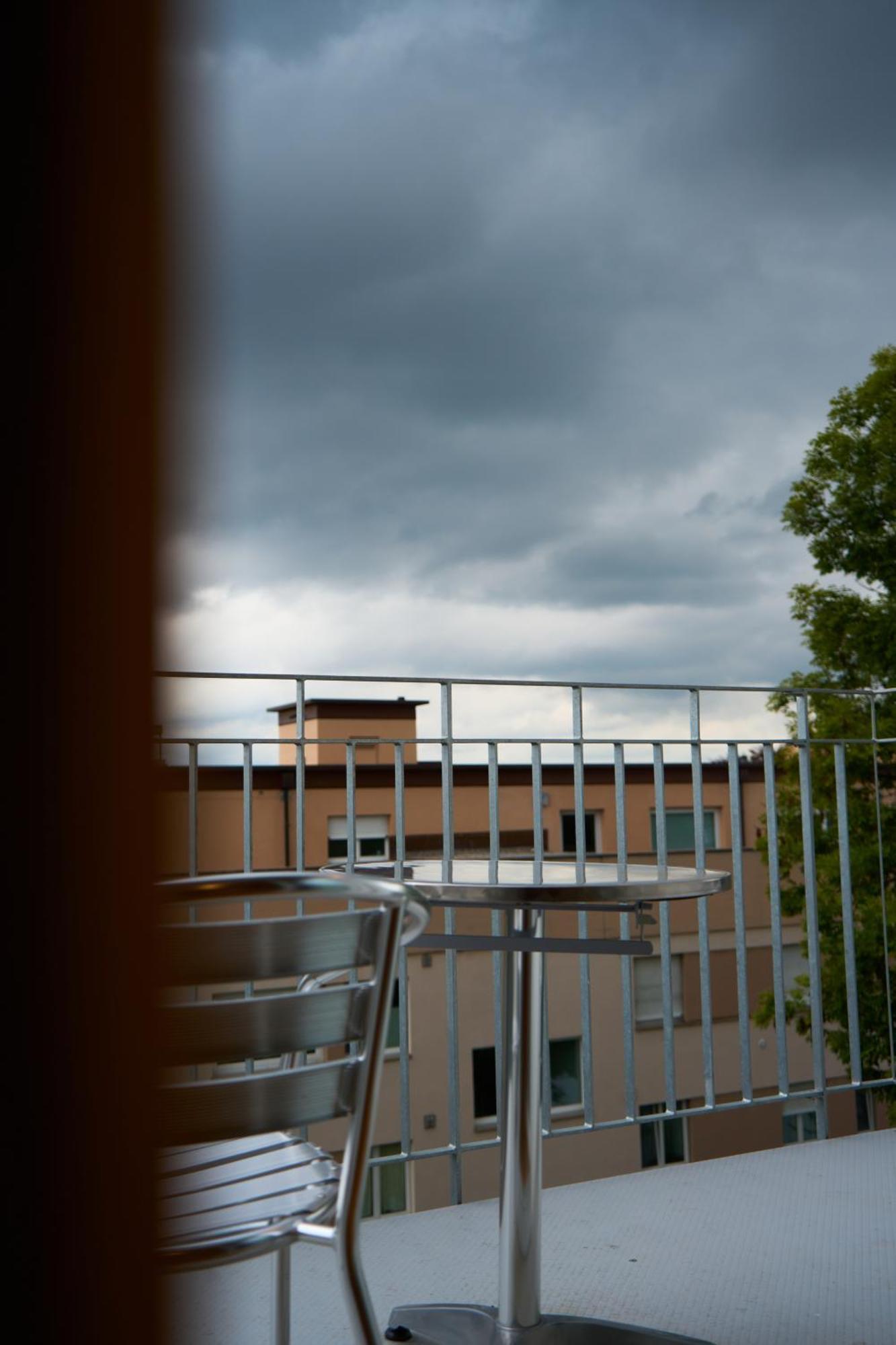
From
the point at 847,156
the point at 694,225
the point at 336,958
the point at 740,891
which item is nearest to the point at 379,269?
the point at 847,156

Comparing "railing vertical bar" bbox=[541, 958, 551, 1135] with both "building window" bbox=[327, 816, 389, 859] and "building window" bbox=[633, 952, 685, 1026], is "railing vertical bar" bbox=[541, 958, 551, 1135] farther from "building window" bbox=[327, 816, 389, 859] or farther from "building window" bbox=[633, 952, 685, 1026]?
"building window" bbox=[633, 952, 685, 1026]

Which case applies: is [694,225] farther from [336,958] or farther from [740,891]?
[336,958]

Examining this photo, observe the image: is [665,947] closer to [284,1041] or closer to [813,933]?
[813,933]

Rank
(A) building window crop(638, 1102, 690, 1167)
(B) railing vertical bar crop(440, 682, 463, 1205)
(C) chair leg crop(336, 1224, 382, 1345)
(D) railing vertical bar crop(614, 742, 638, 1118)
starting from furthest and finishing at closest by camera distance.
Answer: (A) building window crop(638, 1102, 690, 1167), (D) railing vertical bar crop(614, 742, 638, 1118), (B) railing vertical bar crop(440, 682, 463, 1205), (C) chair leg crop(336, 1224, 382, 1345)

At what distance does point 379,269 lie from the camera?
12.7 metres

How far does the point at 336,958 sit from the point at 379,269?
40.8 ft

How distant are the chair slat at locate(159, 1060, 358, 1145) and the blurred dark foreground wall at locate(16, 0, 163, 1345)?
1.88 ft

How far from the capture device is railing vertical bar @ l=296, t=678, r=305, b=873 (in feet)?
9.02

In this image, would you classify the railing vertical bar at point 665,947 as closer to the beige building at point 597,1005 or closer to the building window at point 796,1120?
the beige building at point 597,1005

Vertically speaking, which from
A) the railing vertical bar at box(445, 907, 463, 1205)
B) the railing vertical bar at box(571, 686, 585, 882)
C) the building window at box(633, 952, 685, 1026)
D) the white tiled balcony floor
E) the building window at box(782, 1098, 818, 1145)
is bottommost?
the building window at box(782, 1098, 818, 1145)

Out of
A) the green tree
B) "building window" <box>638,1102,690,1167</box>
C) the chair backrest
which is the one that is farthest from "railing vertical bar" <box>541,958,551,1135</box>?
"building window" <box>638,1102,690,1167</box>

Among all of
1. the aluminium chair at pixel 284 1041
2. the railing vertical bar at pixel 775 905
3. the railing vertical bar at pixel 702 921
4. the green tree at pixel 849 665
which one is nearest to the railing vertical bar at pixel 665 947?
the railing vertical bar at pixel 702 921

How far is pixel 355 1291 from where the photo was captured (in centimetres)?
113

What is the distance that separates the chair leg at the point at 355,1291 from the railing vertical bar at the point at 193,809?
2.03 feet
